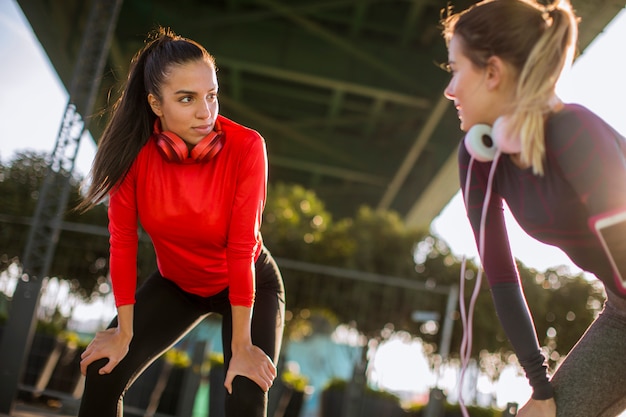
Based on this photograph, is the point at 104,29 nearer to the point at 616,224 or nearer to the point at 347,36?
the point at 347,36

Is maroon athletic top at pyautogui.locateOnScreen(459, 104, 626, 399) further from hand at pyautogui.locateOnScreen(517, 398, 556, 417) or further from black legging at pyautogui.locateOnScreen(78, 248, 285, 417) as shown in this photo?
black legging at pyautogui.locateOnScreen(78, 248, 285, 417)

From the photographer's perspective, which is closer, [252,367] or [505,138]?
[505,138]

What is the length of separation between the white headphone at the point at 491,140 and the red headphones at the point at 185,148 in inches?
36.5

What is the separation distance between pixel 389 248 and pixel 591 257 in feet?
35.3

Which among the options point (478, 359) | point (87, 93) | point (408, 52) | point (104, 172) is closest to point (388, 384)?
point (478, 359)

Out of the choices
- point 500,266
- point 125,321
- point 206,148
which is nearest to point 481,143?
point 500,266

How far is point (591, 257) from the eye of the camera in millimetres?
1773

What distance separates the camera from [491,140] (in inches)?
72.1

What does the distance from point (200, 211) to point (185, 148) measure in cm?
22

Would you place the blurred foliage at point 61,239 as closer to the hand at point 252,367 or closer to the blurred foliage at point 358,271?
the blurred foliage at point 358,271

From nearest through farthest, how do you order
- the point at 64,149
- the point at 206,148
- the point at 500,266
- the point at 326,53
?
the point at 500,266, the point at 206,148, the point at 64,149, the point at 326,53

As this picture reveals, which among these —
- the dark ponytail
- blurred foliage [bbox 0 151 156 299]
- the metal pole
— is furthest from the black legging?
blurred foliage [bbox 0 151 156 299]

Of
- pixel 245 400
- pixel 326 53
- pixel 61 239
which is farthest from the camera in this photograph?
pixel 326 53

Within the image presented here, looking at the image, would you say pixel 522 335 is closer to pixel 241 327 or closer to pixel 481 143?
pixel 481 143
